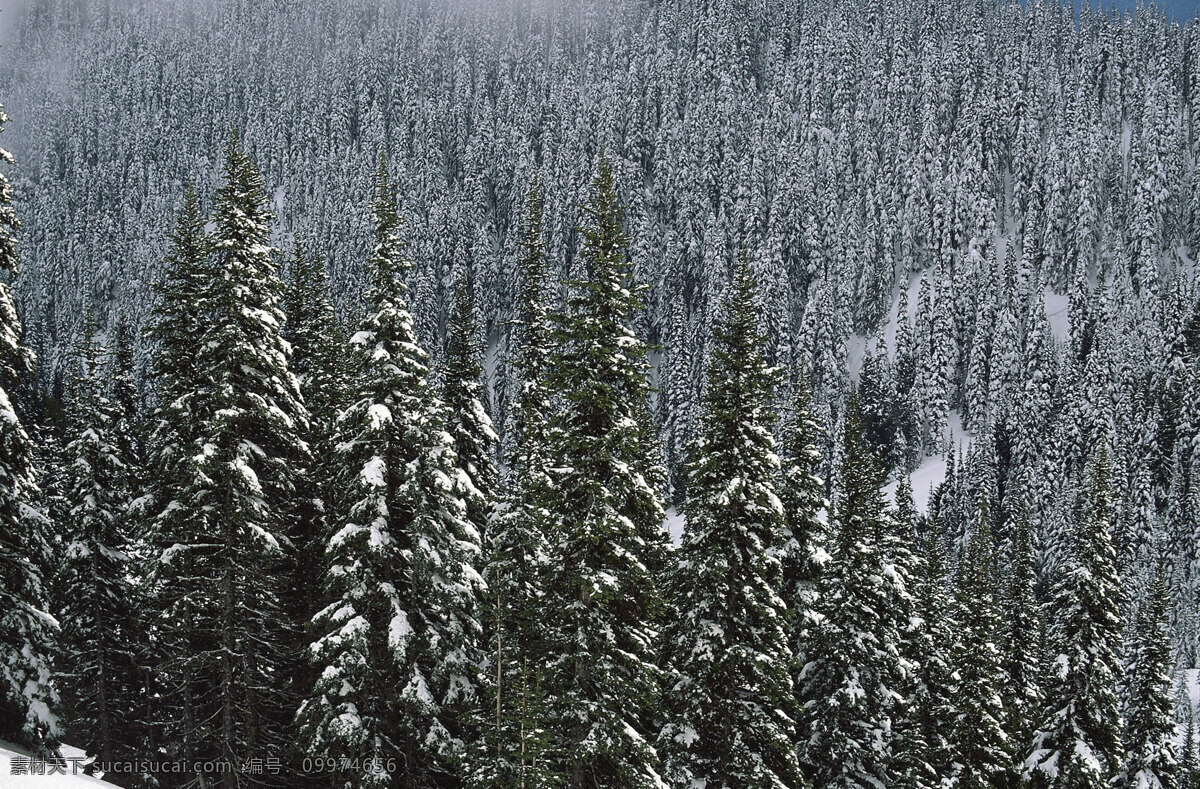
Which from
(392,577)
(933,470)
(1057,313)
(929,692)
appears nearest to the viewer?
(392,577)

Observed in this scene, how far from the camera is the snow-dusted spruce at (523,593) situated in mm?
17516

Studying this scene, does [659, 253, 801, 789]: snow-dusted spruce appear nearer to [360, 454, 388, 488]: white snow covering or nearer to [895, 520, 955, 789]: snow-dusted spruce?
[360, 454, 388, 488]: white snow covering

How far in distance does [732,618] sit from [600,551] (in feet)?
15.6

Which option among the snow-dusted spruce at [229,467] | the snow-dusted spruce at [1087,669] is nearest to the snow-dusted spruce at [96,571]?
the snow-dusted spruce at [229,467]

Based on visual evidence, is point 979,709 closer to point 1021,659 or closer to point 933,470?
point 1021,659

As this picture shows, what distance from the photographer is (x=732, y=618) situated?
20.7 m

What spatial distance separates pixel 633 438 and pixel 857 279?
5501 inches

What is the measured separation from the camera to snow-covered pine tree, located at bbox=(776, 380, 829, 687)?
1016 inches

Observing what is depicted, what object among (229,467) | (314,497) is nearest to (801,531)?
(314,497)

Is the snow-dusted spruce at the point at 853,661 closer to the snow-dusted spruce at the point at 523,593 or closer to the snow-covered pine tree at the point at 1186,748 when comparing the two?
the snow-dusted spruce at the point at 523,593

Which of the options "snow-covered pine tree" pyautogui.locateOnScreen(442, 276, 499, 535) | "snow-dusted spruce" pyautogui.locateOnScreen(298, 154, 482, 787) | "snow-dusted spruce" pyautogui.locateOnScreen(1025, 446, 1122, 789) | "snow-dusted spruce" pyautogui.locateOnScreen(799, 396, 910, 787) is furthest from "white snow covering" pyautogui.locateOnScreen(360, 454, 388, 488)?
"snow-dusted spruce" pyautogui.locateOnScreen(1025, 446, 1122, 789)

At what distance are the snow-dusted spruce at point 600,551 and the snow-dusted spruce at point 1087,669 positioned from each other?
17.9 meters

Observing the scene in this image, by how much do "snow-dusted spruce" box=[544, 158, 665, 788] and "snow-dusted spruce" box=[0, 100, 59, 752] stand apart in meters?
11.1

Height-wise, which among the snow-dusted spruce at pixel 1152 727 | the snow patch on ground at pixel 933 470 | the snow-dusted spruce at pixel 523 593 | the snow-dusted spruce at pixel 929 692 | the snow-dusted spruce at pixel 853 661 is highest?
the snow-dusted spruce at pixel 523 593
